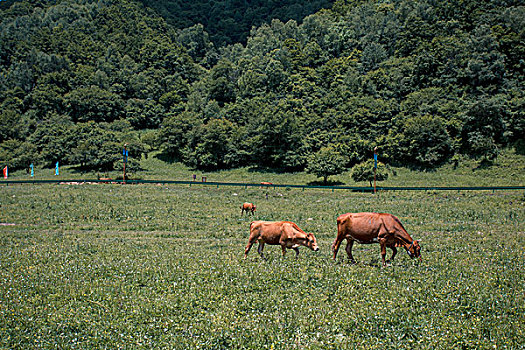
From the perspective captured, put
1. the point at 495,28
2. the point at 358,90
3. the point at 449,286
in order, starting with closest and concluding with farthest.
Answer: the point at 449,286 → the point at 495,28 → the point at 358,90

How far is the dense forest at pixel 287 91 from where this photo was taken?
259 feet

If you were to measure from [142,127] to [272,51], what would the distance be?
59012 mm

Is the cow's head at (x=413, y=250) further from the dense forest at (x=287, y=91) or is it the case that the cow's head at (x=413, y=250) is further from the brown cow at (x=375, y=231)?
the dense forest at (x=287, y=91)

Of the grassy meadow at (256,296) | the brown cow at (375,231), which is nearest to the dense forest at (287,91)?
the grassy meadow at (256,296)

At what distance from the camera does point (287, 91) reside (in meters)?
121

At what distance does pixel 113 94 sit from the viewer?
137 meters

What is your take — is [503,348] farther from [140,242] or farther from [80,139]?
[80,139]

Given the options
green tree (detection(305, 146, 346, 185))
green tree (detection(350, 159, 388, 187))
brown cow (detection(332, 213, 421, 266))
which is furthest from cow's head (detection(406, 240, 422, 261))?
green tree (detection(305, 146, 346, 185))

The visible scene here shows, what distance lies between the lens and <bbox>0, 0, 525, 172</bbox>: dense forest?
79062 mm

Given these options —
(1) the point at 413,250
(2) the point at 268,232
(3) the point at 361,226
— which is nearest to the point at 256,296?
(2) the point at 268,232

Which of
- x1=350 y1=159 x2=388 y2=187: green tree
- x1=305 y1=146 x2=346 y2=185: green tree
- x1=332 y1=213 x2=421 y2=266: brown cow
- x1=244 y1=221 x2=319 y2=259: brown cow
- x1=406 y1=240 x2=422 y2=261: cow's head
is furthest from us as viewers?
x1=305 y1=146 x2=346 y2=185: green tree

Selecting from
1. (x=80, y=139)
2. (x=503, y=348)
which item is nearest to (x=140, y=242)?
(x=503, y=348)

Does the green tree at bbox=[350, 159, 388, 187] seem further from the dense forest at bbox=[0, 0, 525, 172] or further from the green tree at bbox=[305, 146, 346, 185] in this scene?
the dense forest at bbox=[0, 0, 525, 172]

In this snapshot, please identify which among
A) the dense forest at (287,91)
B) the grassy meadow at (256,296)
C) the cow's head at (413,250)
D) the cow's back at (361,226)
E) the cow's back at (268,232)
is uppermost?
the dense forest at (287,91)
